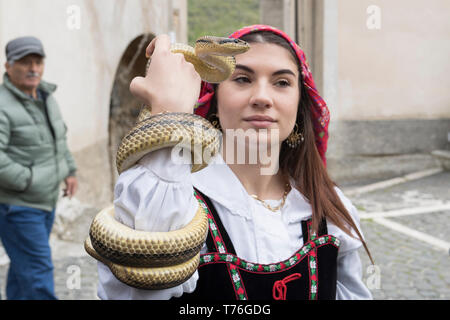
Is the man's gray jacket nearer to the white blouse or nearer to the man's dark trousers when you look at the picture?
the man's dark trousers

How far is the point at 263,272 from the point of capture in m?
1.73

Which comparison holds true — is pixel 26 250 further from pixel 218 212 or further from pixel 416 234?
pixel 416 234

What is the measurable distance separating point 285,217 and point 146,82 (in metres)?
0.92

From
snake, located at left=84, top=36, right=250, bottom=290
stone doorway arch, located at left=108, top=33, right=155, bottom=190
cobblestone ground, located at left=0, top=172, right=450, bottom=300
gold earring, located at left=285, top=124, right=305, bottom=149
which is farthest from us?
stone doorway arch, located at left=108, top=33, right=155, bottom=190

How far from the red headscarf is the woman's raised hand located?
0.59 meters

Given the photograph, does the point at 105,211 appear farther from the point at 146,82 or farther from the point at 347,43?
the point at 347,43

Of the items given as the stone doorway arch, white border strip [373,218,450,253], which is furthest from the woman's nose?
the stone doorway arch

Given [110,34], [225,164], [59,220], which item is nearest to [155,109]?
[225,164]

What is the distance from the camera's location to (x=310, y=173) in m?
2.05

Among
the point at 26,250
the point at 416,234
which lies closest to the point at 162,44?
the point at 26,250

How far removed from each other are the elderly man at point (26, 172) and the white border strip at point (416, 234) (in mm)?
4899

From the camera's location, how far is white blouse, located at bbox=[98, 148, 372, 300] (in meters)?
1.27

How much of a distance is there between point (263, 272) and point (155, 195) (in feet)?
2.21

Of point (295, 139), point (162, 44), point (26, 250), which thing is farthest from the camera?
point (26, 250)
